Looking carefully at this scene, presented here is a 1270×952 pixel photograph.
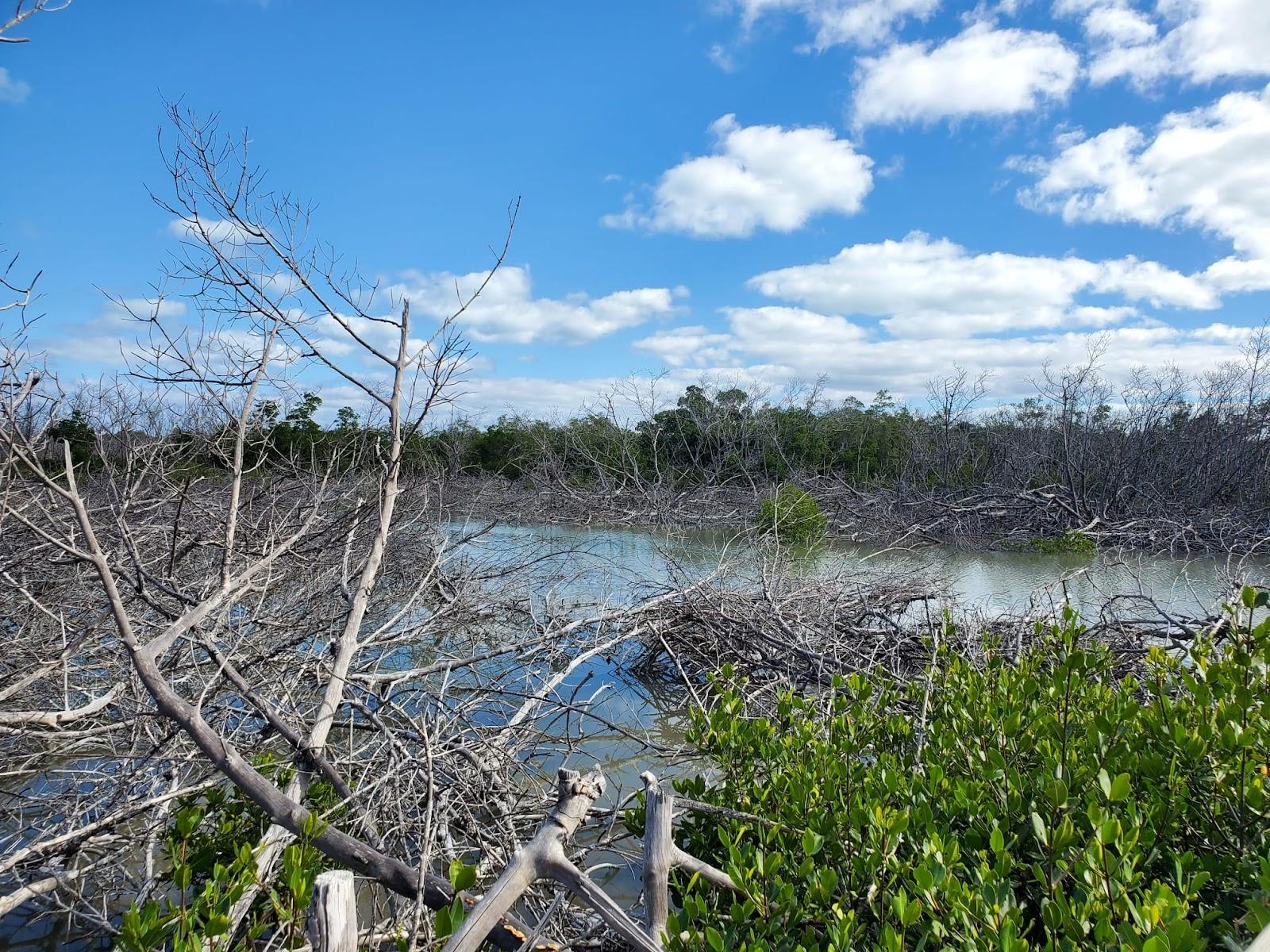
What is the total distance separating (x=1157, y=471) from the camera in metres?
20.7

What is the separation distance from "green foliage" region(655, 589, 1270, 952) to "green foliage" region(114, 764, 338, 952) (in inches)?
40.2

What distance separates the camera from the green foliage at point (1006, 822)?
1678mm

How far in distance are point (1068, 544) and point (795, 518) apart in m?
5.31

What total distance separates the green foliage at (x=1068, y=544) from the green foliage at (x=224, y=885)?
14810 mm

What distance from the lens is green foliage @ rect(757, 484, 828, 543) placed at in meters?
13.8

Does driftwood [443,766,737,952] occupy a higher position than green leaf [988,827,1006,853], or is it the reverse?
green leaf [988,827,1006,853]

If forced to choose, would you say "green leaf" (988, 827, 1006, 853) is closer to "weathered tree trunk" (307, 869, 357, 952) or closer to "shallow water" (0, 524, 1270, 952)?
"weathered tree trunk" (307, 869, 357, 952)

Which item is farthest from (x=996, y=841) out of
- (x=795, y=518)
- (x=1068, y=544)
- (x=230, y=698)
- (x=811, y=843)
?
(x=1068, y=544)

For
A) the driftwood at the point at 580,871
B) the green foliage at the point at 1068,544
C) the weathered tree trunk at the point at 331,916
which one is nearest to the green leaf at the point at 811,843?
the driftwood at the point at 580,871

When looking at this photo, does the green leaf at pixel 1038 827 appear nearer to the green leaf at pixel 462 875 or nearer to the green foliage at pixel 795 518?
the green leaf at pixel 462 875

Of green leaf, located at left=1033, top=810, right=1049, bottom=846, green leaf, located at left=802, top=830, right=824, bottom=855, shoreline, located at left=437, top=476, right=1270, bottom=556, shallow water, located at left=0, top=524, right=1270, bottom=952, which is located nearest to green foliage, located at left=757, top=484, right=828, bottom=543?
shallow water, located at left=0, top=524, right=1270, bottom=952

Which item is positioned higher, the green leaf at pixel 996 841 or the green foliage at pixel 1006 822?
the green leaf at pixel 996 841

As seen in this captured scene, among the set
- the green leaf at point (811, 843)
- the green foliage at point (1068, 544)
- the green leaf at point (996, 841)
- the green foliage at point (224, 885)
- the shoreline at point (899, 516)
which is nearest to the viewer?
the green leaf at point (996, 841)

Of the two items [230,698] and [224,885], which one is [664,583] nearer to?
[230,698]
